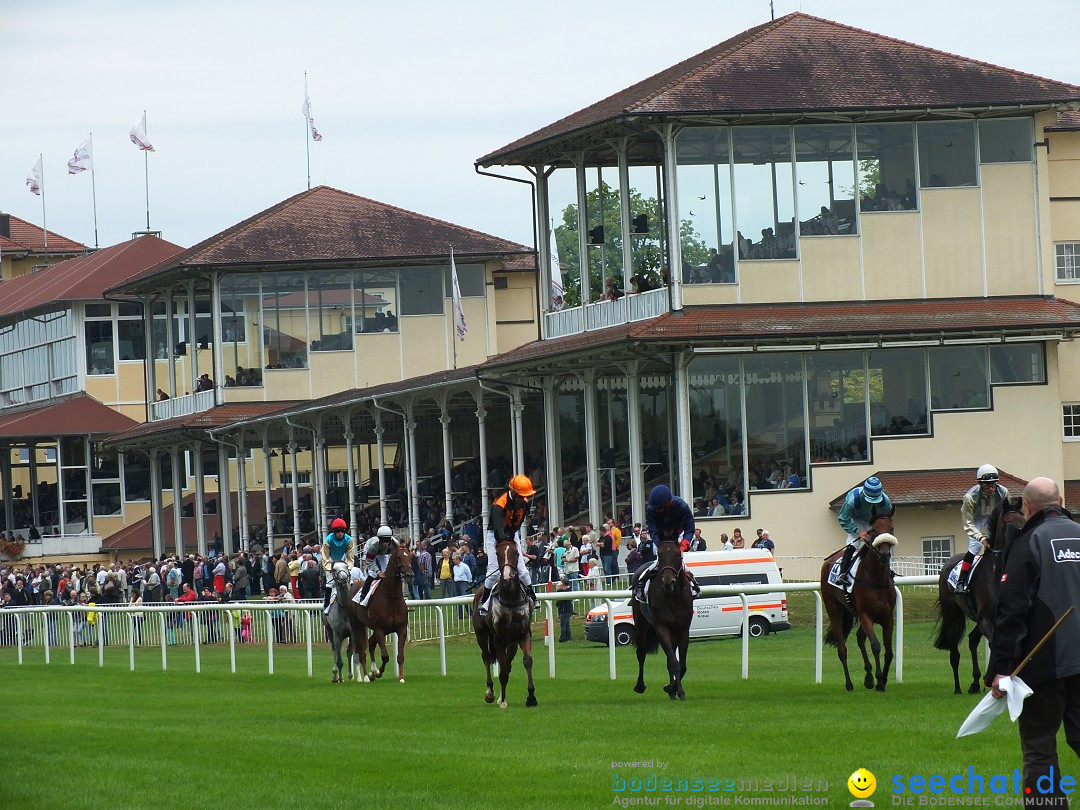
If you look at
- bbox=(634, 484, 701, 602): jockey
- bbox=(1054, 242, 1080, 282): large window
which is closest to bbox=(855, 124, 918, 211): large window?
bbox=(1054, 242, 1080, 282): large window

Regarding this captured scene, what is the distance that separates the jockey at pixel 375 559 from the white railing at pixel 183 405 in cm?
3112

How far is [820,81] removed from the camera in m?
34.8

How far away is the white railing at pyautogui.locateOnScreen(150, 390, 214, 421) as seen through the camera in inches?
2004

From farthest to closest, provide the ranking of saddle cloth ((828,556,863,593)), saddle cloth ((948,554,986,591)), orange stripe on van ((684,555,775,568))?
orange stripe on van ((684,555,775,568)) → saddle cloth ((828,556,863,593)) → saddle cloth ((948,554,986,591))

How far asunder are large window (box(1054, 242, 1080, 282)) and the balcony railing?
391 inches

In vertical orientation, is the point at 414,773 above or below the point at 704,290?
below

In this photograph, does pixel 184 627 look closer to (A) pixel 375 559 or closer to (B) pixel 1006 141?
(A) pixel 375 559

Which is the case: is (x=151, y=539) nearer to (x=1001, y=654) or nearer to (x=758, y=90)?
(x=758, y=90)

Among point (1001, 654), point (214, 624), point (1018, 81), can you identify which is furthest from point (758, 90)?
point (1001, 654)

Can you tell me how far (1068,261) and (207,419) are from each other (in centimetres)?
2227

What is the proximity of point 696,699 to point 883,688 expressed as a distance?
1.51 m

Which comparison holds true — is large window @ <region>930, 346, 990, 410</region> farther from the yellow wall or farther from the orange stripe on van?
the orange stripe on van

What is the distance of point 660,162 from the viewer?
3675 centimetres

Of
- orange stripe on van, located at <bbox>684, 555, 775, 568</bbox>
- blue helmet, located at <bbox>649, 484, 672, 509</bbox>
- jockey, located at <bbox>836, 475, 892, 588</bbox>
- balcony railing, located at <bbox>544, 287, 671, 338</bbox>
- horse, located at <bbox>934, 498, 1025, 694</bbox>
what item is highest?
balcony railing, located at <bbox>544, 287, 671, 338</bbox>
